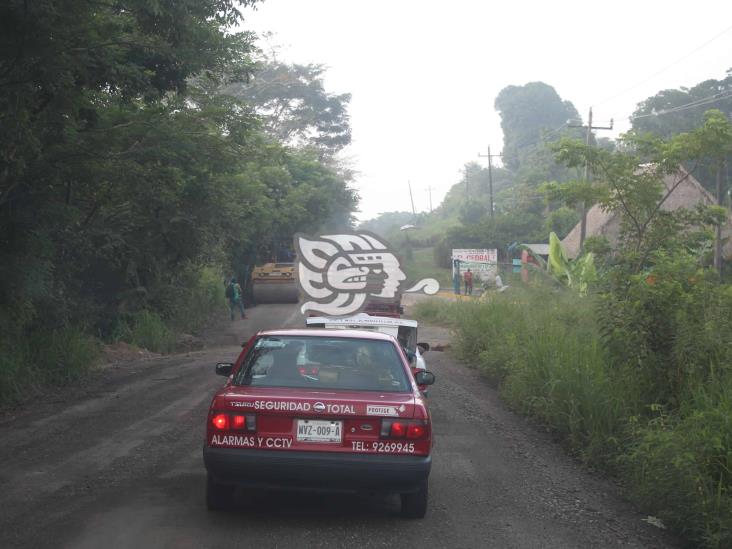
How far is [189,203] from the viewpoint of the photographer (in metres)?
20.7

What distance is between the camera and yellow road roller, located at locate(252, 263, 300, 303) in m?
34.3

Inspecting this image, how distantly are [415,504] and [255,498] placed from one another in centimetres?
147

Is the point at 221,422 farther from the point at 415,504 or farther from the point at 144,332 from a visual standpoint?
the point at 144,332

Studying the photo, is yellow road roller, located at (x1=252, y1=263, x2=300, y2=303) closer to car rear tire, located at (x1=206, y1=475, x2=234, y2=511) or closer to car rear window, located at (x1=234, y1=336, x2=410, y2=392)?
car rear window, located at (x1=234, y1=336, x2=410, y2=392)

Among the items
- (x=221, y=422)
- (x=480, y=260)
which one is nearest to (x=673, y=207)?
(x=480, y=260)

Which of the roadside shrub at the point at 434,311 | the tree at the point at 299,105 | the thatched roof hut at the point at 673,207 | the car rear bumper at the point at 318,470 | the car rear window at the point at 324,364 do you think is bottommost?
the roadside shrub at the point at 434,311

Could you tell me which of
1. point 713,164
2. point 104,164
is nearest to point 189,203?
point 104,164

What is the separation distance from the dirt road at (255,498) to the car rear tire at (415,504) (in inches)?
2.4

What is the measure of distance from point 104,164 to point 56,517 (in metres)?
8.35

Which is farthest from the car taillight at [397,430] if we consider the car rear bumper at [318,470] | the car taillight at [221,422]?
the car taillight at [221,422]

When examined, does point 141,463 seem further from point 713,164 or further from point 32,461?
point 713,164

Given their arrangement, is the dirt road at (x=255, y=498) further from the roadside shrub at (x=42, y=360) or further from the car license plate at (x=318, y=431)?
the roadside shrub at (x=42, y=360)

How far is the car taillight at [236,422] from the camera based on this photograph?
19.8 ft

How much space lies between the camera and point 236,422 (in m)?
6.05
